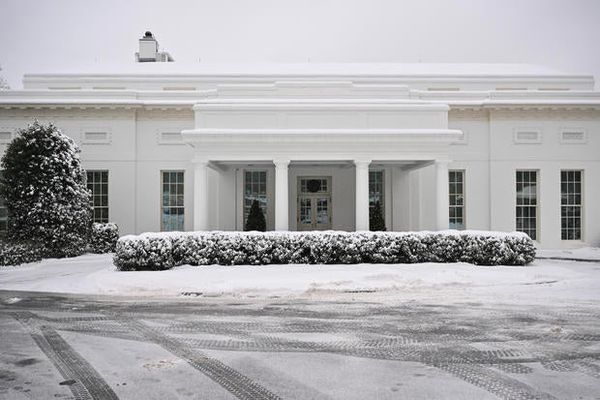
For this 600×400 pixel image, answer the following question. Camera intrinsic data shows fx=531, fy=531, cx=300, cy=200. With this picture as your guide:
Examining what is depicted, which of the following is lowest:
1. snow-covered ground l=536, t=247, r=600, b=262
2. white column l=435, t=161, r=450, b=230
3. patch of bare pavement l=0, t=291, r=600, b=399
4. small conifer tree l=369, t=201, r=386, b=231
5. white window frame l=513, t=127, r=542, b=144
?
snow-covered ground l=536, t=247, r=600, b=262

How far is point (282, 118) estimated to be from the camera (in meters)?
19.0

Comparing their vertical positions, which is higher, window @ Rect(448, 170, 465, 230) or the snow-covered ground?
window @ Rect(448, 170, 465, 230)

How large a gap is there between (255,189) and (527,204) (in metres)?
11.8

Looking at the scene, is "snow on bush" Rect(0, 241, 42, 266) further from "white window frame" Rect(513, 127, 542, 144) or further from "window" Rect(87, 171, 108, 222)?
"white window frame" Rect(513, 127, 542, 144)

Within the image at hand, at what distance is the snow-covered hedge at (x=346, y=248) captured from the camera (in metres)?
15.9

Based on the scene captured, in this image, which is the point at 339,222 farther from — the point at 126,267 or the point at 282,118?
the point at 126,267

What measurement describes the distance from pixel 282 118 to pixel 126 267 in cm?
758

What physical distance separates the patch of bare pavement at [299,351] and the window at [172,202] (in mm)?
12525

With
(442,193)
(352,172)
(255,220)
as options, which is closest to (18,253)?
(255,220)

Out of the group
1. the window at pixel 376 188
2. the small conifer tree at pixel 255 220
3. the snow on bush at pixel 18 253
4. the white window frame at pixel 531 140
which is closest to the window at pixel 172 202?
the small conifer tree at pixel 255 220

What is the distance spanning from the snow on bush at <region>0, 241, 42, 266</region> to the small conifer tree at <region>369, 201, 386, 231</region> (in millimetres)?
12610

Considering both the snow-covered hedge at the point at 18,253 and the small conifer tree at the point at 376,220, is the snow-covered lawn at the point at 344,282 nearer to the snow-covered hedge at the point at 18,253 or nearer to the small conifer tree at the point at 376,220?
the snow-covered hedge at the point at 18,253

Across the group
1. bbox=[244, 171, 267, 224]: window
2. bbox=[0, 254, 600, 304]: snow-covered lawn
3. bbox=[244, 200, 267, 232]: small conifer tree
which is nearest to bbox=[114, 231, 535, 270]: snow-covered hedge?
bbox=[0, 254, 600, 304]: snow-covered lawn

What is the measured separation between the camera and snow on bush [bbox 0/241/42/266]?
57.6 ft
